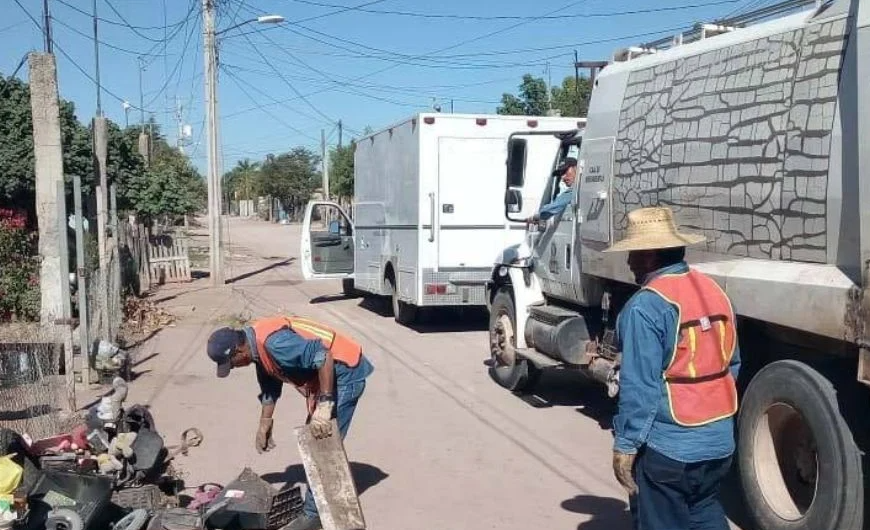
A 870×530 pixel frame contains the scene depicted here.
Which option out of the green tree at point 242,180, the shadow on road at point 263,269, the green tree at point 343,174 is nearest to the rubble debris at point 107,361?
the shadow on road at point 263,269

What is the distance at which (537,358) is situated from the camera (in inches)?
333

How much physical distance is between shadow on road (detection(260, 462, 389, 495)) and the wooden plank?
117 centimetres

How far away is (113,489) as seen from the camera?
506 cm

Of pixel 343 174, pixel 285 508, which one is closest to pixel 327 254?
pixel 285 508

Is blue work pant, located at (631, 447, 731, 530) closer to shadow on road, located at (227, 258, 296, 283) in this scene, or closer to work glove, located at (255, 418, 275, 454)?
work glove, located at (255, 418, 275, 454)

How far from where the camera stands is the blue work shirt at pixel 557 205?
8289mm

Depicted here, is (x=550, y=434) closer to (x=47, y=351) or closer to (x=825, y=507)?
(x=825, y=507)

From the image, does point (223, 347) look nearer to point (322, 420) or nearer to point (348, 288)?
point (322, 420)

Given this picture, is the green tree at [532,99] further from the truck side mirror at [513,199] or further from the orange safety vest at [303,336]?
the orange safety vest at [303,336]

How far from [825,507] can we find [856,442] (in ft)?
1.15

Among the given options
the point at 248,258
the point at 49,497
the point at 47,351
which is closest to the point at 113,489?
the point at 49,497

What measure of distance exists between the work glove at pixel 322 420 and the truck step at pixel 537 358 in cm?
351

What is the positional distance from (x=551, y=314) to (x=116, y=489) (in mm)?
4341

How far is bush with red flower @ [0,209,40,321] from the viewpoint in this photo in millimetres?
13336
